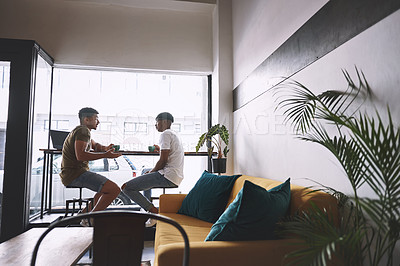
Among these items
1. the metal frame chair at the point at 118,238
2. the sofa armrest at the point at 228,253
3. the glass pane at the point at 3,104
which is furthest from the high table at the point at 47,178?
the metal frame chair at the point at 118,238

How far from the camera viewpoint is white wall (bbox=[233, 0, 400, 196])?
146 centimetres

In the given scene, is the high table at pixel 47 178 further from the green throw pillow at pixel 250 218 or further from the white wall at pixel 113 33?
the green throw pillow at pixel 250 218

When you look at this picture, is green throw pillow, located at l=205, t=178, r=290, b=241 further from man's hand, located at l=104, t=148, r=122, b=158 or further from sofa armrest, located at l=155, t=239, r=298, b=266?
man's hand, located at l=104, t=148, r=122, b=158

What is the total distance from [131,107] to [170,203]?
77.9 inches

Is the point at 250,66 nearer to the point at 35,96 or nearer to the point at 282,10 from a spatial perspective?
the point at 282,10

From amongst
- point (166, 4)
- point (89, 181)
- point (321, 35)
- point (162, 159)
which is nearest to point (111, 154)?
point (89, 181)

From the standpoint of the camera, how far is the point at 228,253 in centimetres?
144

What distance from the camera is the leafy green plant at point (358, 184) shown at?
3.54 feet

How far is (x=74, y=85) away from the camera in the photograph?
4492 mm

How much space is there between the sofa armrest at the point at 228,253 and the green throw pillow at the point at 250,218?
2.1 inches

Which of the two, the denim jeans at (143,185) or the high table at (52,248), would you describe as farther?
the denim jeans at (143,185)

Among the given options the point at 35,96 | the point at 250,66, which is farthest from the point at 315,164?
the point at 35,96

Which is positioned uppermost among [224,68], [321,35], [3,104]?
[224,68]

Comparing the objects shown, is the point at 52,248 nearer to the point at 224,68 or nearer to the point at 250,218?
the point at 250,218
